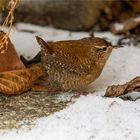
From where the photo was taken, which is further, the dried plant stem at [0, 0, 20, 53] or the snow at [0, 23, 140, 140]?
the dried plant stem at [0, 0, 20, 53]

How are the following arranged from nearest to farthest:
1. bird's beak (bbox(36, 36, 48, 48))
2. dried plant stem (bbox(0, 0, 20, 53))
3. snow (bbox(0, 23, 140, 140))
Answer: snow (bbox(0, 23, 140, 140))
dried plant stem (bbox(0, 0, 20, 53))
bird's beak (bbox(36, 36, 48, 48))

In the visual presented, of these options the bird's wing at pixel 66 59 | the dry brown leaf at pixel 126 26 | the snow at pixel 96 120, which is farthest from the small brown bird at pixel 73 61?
the dry brown leaf at pixel 126 26

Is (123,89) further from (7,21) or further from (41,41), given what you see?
(7,21)

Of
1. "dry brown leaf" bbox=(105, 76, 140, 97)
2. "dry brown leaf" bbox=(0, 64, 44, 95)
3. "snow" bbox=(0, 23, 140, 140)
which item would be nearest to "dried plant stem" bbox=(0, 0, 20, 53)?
"dry brown leaf" bbox=(0, 64, 44, 95)

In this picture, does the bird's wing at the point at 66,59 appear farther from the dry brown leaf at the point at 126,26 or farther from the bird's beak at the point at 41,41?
the dry brown leaf at the point at 126,26

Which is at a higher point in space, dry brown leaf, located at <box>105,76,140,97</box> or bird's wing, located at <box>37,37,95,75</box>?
bird's wing, located at <box>37,37,95,75</box>

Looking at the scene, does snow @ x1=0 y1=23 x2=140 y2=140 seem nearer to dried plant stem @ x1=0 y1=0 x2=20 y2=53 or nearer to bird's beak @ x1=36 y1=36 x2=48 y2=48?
bird's beak @ x1=36 y1=36 x2=48 y2=48

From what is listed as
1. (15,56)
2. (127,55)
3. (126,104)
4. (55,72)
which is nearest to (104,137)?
(126,104)

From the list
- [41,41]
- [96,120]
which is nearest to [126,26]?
[41,41]
